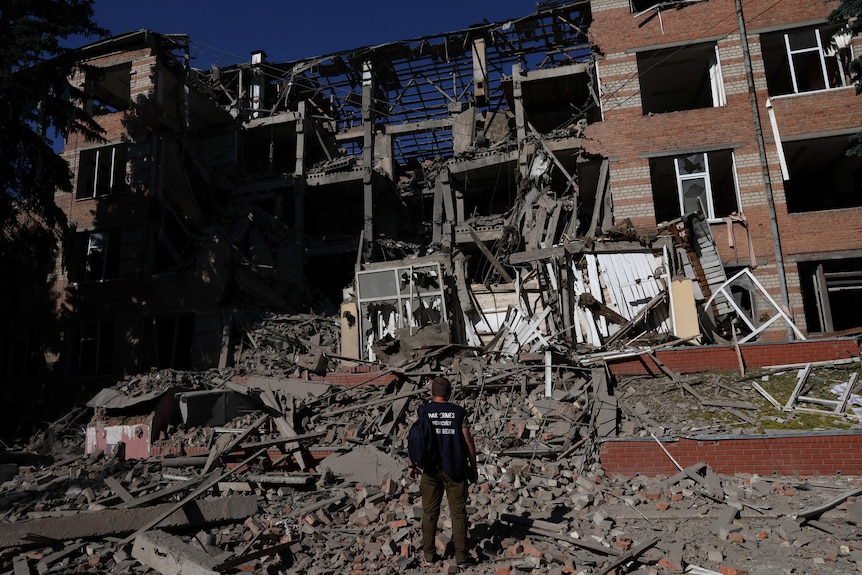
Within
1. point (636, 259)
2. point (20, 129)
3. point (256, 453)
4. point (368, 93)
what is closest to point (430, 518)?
point (256, 453)

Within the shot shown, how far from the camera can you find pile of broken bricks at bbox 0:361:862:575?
5574mm

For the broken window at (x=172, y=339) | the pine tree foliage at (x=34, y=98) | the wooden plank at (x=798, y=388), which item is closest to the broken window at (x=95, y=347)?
the broken window at (x=172, y=339)

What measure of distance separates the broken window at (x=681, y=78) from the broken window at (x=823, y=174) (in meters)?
2.68

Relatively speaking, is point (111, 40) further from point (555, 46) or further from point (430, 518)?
point (430, 518)

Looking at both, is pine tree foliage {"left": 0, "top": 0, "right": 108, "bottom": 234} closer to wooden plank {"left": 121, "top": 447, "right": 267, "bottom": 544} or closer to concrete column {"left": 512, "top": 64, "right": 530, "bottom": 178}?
wooden plank {"left": 121, "top": 447, "right": 267, "bottom": 544}

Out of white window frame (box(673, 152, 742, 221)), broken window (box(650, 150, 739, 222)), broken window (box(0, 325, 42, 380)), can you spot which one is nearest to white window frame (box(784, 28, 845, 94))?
broken window (box(650, 150, 739, 222))

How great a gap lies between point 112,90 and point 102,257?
7.02m

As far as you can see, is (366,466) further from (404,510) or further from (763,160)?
(763,160)

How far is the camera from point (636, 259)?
1332 cm

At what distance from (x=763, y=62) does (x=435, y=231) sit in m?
12.5

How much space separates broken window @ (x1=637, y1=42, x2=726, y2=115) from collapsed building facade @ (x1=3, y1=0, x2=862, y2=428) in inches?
3.5

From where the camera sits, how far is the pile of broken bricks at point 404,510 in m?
5.57

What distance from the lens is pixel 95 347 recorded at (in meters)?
19.2

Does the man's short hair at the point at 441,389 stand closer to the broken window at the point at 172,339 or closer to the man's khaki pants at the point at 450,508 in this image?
the man's khaki pants at the point at 450,508
